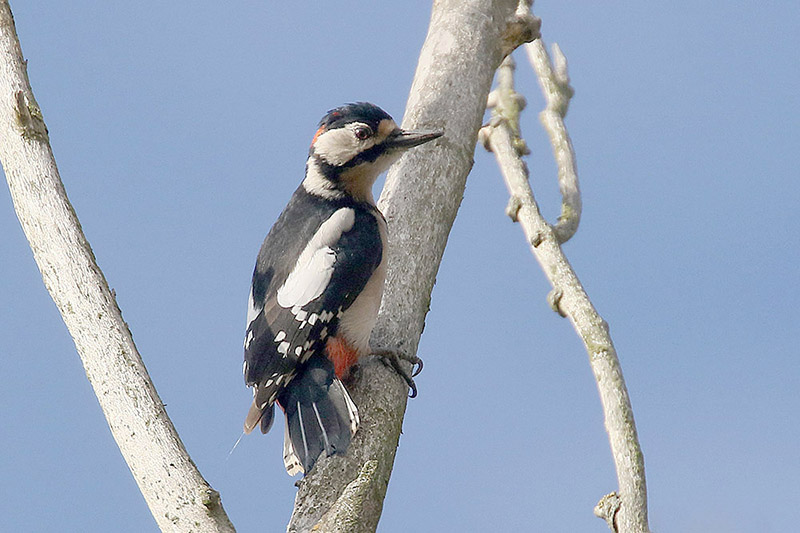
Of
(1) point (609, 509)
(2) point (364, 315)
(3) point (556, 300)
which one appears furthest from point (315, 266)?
(1) point (609, 509)

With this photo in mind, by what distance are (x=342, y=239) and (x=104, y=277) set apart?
2.87 feet

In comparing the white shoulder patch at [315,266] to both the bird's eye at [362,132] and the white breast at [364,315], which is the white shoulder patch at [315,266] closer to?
the white breast at [364,315]

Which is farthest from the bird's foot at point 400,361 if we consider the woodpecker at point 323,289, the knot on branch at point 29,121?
the knot on branch at point 29,121

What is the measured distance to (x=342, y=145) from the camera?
380 cm

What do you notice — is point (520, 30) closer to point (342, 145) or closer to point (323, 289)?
point (342, 145)

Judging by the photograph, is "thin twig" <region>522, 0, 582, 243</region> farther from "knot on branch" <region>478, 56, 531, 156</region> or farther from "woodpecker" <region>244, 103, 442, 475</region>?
"woodpecker" <region>244, 103, 442, 475</region>

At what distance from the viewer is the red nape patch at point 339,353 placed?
3.35 metres

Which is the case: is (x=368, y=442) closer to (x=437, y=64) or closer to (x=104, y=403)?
(x=104, y=403)

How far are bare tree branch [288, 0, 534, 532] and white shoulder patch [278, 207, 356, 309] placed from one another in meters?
0.29

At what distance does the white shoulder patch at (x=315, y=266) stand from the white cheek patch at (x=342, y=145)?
0.92ft

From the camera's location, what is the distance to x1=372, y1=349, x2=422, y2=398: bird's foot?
3412mm

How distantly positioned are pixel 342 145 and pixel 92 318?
4.26 ft

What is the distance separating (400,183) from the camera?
3.98 metres

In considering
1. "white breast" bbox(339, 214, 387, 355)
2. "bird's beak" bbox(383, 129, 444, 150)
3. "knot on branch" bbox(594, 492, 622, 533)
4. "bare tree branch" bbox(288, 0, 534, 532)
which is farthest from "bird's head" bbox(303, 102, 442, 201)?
"knot on branch" bbox(594, 492, 622, 533)
